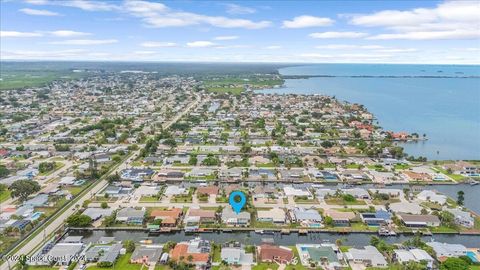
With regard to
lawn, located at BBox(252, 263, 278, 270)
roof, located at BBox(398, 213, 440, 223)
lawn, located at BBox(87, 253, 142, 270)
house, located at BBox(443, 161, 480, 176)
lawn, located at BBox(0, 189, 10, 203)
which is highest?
house, located at BBox(443, 161, 480, 176)

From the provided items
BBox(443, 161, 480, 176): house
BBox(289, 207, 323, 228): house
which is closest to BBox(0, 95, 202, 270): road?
BBox(289, 207, 323, 228): house

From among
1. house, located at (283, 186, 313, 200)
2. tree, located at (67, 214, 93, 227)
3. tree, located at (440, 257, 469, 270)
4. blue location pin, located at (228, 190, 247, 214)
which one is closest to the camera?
tree, located at (440, 257, 469, 270)

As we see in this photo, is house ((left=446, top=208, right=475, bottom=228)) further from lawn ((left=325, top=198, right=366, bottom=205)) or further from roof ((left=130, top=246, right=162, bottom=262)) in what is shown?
roof ((left=130, top=246, right=162, bottom=262))

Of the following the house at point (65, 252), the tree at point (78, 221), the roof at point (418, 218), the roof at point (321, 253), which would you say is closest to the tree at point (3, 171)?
the tree at point (78, 221)

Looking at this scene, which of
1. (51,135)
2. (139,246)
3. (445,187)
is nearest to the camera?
(139,246)

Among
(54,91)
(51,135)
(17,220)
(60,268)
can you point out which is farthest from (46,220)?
(54,91)

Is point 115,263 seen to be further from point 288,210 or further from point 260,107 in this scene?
point 260,107
